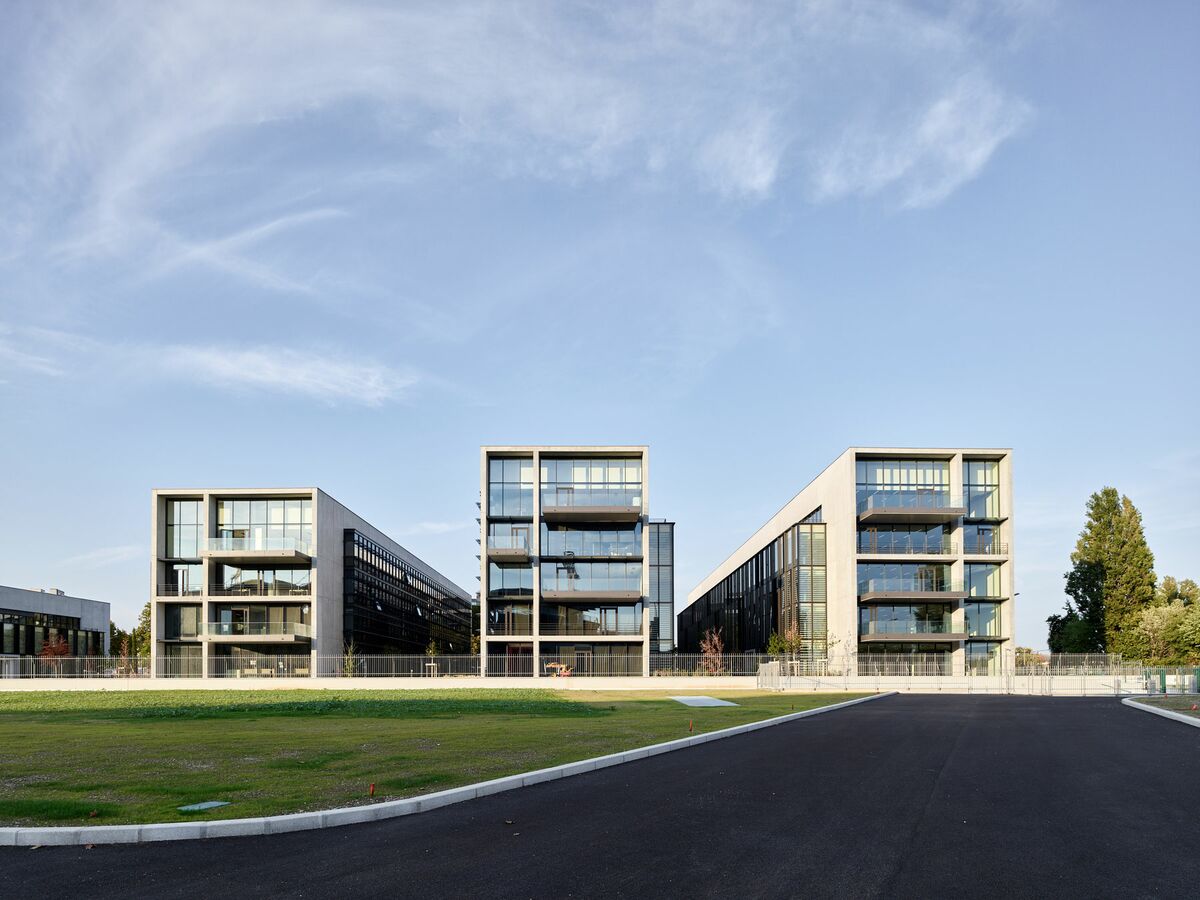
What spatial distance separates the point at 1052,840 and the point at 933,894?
10.4 ft

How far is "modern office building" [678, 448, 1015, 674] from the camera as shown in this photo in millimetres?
61750

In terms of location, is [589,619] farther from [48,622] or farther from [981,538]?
[48,622]

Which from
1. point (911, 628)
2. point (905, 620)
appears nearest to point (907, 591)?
point (905, 620)

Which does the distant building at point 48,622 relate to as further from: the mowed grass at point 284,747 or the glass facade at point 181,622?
the mowed grass at point 284,747

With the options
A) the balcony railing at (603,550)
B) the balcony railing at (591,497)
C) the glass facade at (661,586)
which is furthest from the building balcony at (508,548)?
the glass facade at (661,586)

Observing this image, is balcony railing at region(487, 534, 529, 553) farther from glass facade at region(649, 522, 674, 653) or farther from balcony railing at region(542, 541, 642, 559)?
glass facade at region(649, 522, 674, 653)

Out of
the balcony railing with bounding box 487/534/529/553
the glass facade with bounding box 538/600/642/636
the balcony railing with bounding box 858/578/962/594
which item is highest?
the balcony railing with bounding box 487/534/529/553

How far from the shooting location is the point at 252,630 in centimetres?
6112

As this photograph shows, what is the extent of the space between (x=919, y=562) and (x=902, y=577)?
2411 millimetres

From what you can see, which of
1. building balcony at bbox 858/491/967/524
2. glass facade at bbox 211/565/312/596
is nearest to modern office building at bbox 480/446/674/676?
glass facade at bbox 211/565/312/596

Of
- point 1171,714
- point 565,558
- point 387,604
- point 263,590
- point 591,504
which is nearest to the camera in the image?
point 1171,714

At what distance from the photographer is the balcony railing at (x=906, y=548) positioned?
63250 millimetres

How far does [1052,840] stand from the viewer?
35.9 ft

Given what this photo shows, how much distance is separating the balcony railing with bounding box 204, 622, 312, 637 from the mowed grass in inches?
876
